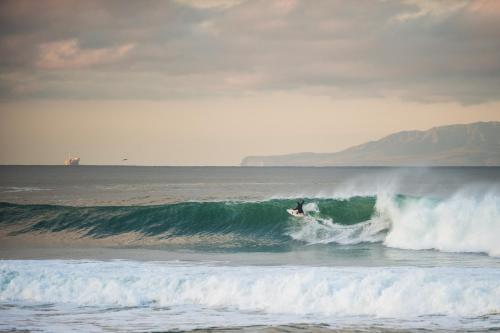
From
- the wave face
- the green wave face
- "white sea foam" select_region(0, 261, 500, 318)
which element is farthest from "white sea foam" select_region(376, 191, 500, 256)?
"white sea foam" select_region(0, 261, 500, 318)

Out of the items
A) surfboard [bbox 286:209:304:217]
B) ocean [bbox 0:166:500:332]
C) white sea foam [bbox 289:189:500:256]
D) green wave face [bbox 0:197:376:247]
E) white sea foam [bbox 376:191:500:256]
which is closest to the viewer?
ocean [bbox 0:166:500:332]

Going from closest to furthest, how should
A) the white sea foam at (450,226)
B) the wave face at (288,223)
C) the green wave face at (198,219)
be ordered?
the white sea foam at (450,226) < the wave face at (288,223) < the green wave face at (198,219)

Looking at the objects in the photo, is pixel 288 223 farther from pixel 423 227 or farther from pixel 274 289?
pixel 274 289

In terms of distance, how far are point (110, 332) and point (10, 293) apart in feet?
15.2

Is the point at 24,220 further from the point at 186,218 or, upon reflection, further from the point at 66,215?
the point at 186,218

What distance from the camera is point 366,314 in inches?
492

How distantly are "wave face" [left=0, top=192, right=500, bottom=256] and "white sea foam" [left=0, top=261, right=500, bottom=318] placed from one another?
7.53 metres

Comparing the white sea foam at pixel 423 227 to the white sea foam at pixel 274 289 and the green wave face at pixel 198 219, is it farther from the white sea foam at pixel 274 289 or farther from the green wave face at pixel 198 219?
the white sea foam at pixel 274 289

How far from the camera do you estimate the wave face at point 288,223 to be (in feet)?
75.6

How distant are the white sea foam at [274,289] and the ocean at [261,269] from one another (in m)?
0.03

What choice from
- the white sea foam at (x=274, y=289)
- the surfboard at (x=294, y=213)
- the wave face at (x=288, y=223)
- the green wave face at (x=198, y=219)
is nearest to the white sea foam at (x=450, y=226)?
the wave face at (x=288, y=223)

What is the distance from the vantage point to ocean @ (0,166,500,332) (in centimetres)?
1225

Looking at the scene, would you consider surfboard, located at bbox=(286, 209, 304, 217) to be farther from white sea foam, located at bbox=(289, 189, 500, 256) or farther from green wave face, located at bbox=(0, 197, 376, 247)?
white sea foam, located at bbox=(289, 189, 500, 256)

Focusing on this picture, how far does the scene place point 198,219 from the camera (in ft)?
95.7
